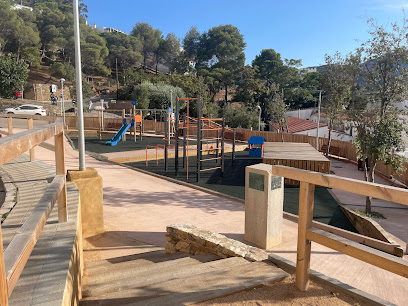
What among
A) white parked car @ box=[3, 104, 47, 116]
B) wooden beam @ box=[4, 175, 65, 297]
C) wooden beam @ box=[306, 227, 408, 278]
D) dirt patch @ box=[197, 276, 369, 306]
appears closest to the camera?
wooden beam @ box=[4, 175, 65, 297]

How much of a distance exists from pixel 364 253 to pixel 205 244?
283 cm

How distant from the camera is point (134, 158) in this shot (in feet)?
58.3

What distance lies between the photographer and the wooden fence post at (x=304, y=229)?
2.71 m

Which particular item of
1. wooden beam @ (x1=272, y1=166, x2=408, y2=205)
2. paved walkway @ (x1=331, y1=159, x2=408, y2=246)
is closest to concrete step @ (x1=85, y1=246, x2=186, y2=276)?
wooden beam @ (x1=272, y1=166, x2=408, y2=205)

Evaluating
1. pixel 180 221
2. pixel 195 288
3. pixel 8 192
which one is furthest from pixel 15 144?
pixel 180 221

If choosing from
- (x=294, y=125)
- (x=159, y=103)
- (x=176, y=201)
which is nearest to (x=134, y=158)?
(x=176, y=201)

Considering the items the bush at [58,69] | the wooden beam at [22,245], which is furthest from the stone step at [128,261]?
the bush at [58,69]

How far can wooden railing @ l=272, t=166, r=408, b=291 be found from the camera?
213 cm

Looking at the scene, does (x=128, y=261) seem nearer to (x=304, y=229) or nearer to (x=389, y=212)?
(x=304, y=229)

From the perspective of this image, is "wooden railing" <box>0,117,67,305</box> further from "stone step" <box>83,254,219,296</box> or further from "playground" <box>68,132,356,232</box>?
"playground" <box>68,132,356,232</box>

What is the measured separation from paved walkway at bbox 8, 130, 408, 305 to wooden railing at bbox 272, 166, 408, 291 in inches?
98.2

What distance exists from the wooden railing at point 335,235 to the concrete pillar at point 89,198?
3.60 meters

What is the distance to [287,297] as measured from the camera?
2.71 meters

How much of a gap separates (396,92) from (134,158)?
1621cm
